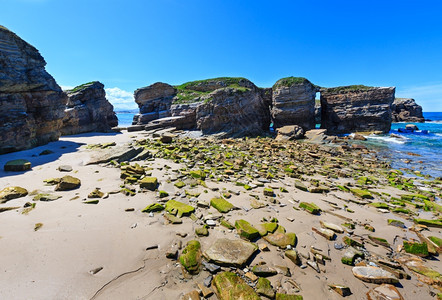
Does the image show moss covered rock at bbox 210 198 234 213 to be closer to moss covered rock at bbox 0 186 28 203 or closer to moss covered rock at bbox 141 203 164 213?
moss covered rock at bbox 141 203 164 213

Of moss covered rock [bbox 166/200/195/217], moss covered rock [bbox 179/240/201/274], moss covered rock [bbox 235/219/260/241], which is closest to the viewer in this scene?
moss covered rock [bbox 179/240/201/274]

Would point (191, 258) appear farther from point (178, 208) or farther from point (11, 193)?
point (11, 193)

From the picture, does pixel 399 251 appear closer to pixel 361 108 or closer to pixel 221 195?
pixel 221 195

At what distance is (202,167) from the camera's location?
29.7 ft

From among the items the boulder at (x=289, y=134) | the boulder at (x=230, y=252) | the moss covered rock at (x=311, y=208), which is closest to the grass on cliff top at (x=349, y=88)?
the boulder at (x=289, y=134)

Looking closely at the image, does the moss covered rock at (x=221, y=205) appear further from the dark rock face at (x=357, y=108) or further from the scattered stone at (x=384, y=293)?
the dark rock face at (x=357, y=108)

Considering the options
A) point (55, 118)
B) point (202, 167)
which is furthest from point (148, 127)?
point (202, 167)

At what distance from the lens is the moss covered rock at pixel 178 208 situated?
4691 millimetres

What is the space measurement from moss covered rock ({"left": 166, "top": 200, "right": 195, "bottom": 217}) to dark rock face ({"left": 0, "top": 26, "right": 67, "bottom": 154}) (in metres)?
12.6

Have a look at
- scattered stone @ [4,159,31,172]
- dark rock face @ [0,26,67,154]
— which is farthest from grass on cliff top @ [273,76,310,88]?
scattered stone @ [4,159,31,172]

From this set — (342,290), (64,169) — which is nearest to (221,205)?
(342,290)

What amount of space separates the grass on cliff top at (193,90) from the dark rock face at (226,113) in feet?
5.75

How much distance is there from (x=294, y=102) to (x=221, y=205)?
27.8m

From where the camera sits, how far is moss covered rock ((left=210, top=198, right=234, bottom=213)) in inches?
197
